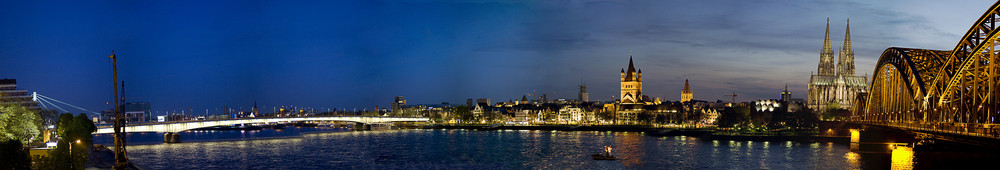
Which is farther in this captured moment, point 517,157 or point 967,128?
point 517,157

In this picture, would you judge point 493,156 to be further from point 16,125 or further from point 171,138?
point 171,138

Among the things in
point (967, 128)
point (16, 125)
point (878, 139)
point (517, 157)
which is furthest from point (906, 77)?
point (16, 125)

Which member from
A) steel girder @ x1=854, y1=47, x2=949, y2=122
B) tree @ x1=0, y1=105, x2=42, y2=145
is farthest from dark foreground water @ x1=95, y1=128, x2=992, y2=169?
tree @ x1=0, y1=105, x2=42, y2=145

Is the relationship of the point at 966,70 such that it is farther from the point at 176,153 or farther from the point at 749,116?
the point at 749,116

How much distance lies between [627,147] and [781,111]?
69.9m

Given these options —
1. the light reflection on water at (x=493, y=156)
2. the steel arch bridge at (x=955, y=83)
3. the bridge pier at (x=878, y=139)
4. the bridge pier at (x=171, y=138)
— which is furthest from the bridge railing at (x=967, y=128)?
the bridge pier at (x=171, y=138)

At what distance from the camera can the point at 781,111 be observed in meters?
164

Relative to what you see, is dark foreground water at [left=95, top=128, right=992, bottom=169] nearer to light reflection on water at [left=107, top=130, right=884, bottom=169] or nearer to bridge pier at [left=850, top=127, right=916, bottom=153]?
light reflection on water at [left=107, top=130, right=884, bottom=169]

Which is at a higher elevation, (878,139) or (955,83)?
(955,83)

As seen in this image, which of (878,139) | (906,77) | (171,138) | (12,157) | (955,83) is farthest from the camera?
(171,138)

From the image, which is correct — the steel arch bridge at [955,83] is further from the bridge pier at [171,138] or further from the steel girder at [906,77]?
the bridge pier at [171,138]

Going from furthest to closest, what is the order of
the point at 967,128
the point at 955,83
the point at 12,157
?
1. the point at 955,83
2. the point at 967,128
3. the point at 12,157

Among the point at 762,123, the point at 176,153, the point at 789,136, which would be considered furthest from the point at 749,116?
the point at 176,153

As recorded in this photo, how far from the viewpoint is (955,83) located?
155 ft
